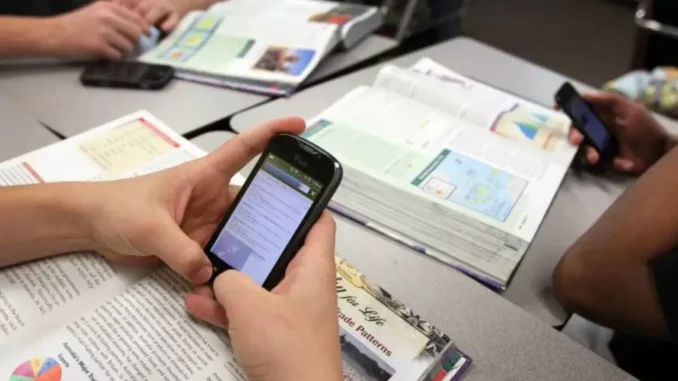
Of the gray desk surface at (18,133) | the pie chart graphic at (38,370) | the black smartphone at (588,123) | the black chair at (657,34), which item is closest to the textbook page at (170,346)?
the pie chart graphic at (38,370)

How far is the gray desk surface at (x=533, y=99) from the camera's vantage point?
2.34ft

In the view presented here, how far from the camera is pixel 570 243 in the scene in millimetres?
781

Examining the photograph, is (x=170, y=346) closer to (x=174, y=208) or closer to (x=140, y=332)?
(x=140, y=332)

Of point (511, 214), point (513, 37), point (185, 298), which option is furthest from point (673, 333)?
point (513, 37)

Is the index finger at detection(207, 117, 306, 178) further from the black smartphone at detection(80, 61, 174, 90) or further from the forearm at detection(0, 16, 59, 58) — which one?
the forearm at detection(0, 16, 59, 58)

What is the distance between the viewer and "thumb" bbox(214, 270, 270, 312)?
0.51 m

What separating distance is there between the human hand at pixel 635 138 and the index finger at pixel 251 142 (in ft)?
1.65

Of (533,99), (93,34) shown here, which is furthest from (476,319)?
(93,34)

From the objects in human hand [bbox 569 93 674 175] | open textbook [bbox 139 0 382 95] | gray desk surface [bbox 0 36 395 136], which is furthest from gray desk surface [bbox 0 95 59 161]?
human hand [bbox 569 93 674 175]

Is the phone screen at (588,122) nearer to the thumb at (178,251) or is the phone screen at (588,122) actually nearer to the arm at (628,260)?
the arm at (628,260)

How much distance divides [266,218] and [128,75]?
0.55 metres

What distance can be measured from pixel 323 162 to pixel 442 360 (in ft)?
0.71

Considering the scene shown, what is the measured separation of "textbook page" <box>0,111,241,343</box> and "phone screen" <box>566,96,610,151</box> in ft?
1.69

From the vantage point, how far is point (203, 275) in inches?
22.7
